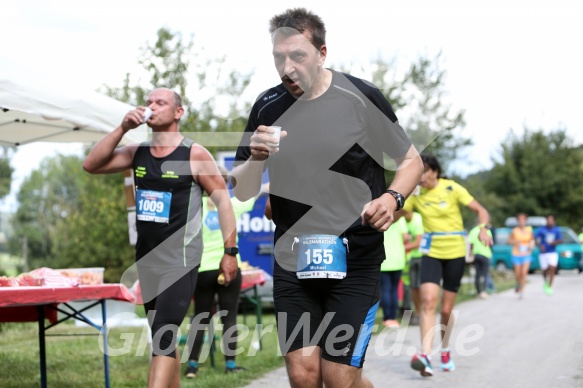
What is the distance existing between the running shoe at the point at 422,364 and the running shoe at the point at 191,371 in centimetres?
208

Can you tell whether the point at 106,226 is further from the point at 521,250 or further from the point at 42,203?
Answer: the point at 42,203

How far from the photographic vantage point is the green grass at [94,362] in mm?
8188

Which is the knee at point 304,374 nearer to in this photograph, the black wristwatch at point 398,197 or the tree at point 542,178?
the black wristwatch at point 398,197

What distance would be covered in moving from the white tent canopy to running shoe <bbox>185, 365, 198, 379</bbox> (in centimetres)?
224

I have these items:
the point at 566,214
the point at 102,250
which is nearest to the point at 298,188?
the point at 102,250

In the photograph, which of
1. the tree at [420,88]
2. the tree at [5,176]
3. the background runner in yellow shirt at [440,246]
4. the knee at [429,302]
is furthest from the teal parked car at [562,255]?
the knee at [429,302]

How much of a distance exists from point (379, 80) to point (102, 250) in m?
8.13

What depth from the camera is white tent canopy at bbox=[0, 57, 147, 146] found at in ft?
23.1

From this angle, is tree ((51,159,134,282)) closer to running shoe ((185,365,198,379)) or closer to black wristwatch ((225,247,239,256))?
running shoe ((185,365,198,379))

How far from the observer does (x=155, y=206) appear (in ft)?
18.5

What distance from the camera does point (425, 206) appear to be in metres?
9.10

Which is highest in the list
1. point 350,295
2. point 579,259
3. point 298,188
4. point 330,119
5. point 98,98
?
point 98,98

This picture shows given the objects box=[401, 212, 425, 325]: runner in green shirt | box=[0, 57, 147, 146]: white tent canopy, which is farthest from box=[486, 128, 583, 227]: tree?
box=[0, 57, 147, 146]: white tent canopy

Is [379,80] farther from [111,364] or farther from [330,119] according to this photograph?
[330,119]
